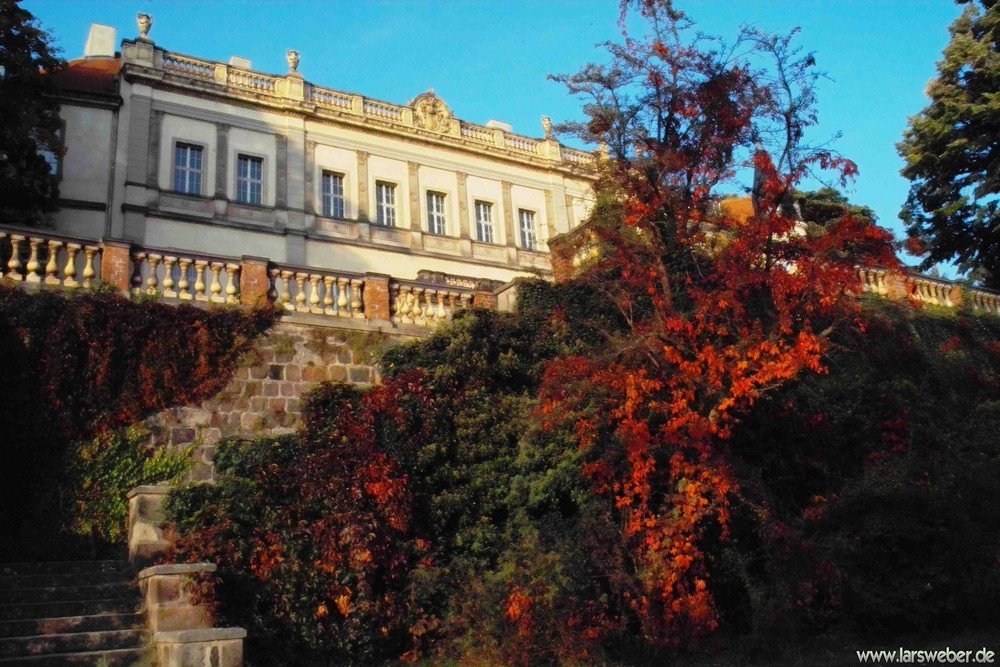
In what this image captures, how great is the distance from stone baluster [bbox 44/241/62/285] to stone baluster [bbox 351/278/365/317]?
405 cm

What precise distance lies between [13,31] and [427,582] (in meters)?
15.0

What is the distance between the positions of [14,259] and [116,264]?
119 centimetres

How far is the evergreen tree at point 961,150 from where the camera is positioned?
19469 mm

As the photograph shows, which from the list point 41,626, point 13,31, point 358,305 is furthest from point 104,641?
point 13,31

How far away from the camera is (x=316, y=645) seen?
29.1 feet

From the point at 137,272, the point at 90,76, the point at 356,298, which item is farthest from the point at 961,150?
the point at 90,76

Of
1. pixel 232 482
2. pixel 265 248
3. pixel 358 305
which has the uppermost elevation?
pixel 265 248

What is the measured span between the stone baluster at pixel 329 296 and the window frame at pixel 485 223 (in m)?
19.8

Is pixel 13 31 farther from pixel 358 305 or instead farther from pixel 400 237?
pixel 400 237

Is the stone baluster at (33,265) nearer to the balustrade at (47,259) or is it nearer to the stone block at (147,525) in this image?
the balustrade at (47,259)

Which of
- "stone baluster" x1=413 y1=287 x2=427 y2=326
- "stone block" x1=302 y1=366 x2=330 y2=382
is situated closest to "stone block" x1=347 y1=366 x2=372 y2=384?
"stone block" x1=302 y1=366 x2=330 y2=382

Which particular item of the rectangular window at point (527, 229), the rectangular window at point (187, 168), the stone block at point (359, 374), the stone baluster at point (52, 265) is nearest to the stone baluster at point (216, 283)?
the stone baluster at point (52, 265)

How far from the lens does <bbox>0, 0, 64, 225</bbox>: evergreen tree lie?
16.4 metres

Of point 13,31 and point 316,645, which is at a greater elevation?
point 13,31
